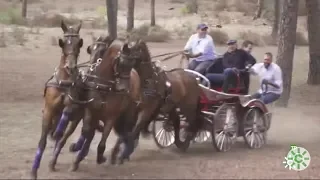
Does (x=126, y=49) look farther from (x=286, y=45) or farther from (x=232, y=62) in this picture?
(x=286, y=45)

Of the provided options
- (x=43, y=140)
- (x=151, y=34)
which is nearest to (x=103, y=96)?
(x=43, y=140)

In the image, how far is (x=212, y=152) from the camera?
1448 centimetres

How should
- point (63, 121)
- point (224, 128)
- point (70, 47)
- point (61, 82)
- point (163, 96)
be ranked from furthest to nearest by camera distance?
point (224, 128)
point (163, 96)
point (63, 121)
point (61, 82)
point (70, 47)

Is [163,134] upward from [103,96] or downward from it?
downward

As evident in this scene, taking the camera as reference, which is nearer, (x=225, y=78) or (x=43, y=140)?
(x=43, y=140)

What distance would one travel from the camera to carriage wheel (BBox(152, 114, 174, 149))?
14.5 meters

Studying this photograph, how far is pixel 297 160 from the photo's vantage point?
12.8 m

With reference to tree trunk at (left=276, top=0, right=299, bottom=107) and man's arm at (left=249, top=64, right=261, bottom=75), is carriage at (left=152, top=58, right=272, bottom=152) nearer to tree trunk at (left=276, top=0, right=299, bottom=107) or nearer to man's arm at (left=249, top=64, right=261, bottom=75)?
man's arm at (left=249, top=64, right=261, bottom=75)

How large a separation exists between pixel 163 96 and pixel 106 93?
1.96 metres

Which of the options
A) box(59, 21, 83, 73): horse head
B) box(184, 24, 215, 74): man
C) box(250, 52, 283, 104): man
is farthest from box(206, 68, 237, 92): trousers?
box(59, 21, 83, 73): horse head

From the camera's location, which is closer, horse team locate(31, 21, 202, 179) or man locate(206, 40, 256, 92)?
horse team locate(31, 21, 202, 179)

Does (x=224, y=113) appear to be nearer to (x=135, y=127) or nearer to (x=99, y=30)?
(x=135, y=127)

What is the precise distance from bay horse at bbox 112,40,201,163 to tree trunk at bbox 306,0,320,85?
37.9ft

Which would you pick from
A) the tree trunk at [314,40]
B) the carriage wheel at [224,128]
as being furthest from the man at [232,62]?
the tree trunk at [314,40]
